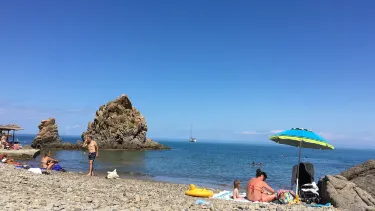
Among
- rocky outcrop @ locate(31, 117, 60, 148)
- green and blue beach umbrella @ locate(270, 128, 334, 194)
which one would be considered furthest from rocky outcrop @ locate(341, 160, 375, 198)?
rocky outcrop @ locate(31, 117, 60, 148)

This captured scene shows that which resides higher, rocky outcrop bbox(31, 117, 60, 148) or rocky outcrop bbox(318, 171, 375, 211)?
rocky outcrop bbox(318, 171, 375, 211)

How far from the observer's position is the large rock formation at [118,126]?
7781 centimetres

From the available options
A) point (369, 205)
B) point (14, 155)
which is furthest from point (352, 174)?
point (14, 155)

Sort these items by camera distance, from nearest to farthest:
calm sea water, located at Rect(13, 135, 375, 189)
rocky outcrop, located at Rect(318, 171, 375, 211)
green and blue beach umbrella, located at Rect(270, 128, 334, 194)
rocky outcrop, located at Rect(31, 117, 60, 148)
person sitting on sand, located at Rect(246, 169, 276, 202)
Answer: rocky outcrop, located at Rect(318, 171, 375, 211) < person sitting on sand, located at Rect(246, 169, 276, 202) < green and blue beach umbrella, located at Rect(270, 128, 334, 194) < calm sea water, located at Rect(13, 135, 375, 189) < rocky outcrop, located at Rect(31, 117, 60, 148)

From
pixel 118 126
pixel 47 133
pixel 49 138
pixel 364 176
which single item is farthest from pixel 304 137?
pixel 49 138

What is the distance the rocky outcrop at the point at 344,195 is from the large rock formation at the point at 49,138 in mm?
68481

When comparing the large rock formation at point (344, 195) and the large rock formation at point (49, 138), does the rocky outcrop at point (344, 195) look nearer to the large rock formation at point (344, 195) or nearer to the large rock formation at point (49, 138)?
the large rock formation at point (344, 195)

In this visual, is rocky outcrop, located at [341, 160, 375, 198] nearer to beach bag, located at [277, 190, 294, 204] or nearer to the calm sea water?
beach bag, located at [277, 190, 294, 204]

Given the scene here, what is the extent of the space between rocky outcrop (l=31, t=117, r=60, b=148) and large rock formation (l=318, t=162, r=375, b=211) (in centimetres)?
7365

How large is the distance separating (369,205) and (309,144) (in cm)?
334

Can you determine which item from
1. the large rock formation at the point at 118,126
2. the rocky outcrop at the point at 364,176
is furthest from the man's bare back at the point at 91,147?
the large rock formation at the point at 118,126

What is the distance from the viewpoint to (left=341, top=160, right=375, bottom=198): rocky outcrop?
13961 mm

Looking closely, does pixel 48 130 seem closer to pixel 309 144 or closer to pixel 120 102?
pixel 120 102

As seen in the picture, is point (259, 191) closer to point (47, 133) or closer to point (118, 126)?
point (118, 126)
